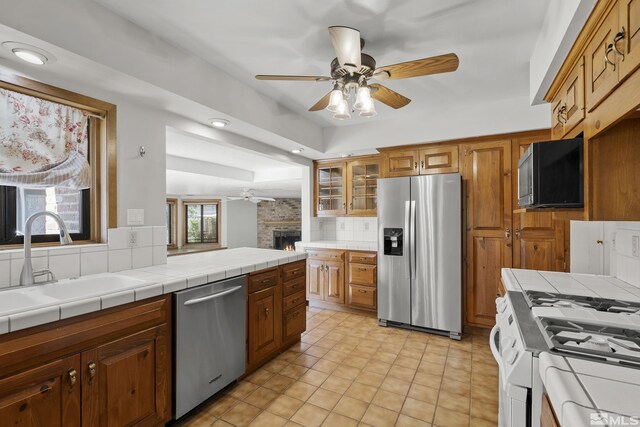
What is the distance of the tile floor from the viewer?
1864 mm

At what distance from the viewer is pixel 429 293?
314 centimetres

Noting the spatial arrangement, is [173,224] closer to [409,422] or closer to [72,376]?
[72,376]

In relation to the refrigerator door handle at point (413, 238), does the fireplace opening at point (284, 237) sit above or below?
below

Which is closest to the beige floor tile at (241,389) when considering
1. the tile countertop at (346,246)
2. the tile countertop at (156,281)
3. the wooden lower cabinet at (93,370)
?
the wooden lower cabinet at (93,370)

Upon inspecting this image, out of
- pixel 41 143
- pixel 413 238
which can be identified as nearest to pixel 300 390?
pixel 413 238

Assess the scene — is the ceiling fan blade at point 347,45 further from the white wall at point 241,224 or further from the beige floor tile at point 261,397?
the white wall at point 241,224

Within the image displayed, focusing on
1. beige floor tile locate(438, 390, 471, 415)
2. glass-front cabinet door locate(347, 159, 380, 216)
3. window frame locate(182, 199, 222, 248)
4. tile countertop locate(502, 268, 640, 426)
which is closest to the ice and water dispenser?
glass-front cabinet door locate(347, 159, 380, 216)

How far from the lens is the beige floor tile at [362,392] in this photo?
6.82ft

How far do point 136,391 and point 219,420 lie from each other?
0.55 metres

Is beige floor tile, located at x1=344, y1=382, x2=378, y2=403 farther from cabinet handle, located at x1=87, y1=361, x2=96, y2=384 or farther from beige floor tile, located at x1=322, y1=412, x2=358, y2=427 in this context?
cabinet handle, located at x1=87, y1=361, x2=96, y2=384

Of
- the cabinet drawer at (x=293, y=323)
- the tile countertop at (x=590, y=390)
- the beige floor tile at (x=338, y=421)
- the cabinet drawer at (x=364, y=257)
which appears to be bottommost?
the beige floor tile at (x=338, y=421)

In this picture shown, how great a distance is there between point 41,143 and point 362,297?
3168mm

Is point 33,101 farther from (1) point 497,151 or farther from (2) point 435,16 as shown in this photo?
(1) point 497,151

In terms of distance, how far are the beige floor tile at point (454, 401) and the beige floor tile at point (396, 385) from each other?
23cm
